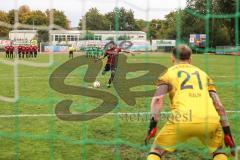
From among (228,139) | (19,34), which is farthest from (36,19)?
(228,139)

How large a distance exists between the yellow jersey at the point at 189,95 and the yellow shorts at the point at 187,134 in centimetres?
5

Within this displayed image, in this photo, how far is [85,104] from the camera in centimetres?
941

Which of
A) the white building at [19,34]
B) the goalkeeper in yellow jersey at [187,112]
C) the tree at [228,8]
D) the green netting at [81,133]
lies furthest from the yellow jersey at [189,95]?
the white building at [19,34]

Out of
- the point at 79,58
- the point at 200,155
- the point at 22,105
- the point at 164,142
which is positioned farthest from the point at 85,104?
the point at 79,58

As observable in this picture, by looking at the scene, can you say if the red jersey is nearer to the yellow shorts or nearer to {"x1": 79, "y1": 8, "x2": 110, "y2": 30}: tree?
{"x1": 79, "y1": 8, "x2": 110, "y2": 30}: tree

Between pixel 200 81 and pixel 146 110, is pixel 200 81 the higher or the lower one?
the higher one

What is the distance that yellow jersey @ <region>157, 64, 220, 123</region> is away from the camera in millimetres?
4117


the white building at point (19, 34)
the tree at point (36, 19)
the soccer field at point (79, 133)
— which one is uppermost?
the tree at point (36, 19)

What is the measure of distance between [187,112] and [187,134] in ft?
0.72

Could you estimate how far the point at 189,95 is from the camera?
4184 mm

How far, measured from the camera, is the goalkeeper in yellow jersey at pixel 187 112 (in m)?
4.12

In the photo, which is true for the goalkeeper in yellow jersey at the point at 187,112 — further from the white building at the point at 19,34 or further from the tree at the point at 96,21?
the white building at the point at 19,34

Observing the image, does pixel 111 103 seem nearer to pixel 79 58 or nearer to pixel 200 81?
pixel 200 81

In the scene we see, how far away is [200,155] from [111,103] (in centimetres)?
427
